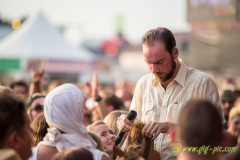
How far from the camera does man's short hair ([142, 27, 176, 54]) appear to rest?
2.97 meters

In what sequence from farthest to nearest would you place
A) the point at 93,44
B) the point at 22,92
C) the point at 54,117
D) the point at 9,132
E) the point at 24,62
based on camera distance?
1. the point at 93,44
2. the point at 24,62
3. the point at 22,92
4. the point at 54,117
5. the point at 9,132

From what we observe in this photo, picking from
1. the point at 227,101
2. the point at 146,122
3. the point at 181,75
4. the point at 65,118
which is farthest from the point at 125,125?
the point at 227,101

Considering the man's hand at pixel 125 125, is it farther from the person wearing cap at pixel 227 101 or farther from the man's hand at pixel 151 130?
the person wearing cap at pixel 227 101

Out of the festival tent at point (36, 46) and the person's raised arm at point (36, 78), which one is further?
the festival tent at point (36, 46)

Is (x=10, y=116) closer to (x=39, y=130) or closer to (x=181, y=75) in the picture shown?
(x=39, y=130)

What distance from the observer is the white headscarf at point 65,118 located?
2385 millimetres

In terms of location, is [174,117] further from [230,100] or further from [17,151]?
[230,100]

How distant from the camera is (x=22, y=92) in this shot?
6.98 m

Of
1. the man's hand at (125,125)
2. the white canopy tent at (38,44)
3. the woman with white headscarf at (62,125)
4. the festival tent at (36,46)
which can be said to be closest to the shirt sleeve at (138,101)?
the man's hand at (125,125)

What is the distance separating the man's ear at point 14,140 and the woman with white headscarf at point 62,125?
436 mm

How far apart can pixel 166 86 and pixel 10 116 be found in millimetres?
1633

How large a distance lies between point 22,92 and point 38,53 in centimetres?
407

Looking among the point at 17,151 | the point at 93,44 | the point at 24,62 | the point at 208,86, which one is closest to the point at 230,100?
the point at 208,86

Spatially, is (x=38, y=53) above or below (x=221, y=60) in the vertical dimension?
above
